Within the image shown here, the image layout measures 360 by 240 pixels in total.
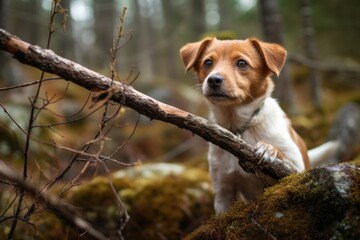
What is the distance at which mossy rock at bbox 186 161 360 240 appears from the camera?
7.22 feet

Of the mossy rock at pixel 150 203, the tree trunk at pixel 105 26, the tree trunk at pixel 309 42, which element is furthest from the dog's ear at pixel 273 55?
the tree trunk at pixel 105 26

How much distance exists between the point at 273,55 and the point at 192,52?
883 mm

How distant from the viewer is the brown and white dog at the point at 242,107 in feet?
11.6

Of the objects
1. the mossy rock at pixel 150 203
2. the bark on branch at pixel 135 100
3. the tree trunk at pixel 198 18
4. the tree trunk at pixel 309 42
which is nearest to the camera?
the bark on branch at pixel 135 100

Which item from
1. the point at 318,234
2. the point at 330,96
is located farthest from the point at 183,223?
the point at 330,96

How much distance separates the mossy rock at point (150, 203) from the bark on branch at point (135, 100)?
5.80 ft

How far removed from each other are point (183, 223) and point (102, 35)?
11522 millimetres

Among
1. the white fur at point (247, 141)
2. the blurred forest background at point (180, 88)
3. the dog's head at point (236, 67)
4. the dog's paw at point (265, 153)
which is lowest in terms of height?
the blurred forest background at point (180, 88)

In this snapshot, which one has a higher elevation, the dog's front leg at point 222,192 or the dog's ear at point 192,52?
the dog's ear at point 192,52

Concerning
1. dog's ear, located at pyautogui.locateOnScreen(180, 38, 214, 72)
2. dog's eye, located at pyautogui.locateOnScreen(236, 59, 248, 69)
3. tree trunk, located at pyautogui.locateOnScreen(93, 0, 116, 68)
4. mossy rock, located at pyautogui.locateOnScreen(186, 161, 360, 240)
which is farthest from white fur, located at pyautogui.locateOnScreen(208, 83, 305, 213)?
tree trunk, located at pyautogui.locateOnScreen(93, 0, 116, 68)

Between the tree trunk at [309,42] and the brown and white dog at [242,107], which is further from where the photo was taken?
the tree trunk at [309,42]

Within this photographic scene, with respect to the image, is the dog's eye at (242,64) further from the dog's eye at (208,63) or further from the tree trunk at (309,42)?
the tree trunk at (309,42)

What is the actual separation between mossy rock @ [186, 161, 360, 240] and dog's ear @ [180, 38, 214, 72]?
5.95 feet

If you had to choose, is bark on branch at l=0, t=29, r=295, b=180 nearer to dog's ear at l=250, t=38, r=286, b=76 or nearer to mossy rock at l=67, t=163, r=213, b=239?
dog's ear at l=250, t=38, r=286, b=76
